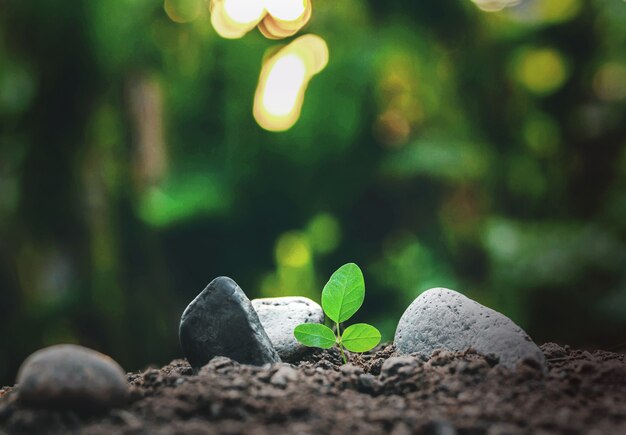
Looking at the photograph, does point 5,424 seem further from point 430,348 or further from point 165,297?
point 165,297

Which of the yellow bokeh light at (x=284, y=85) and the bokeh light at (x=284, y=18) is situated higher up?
the bokeh light at (x=284, y=18)

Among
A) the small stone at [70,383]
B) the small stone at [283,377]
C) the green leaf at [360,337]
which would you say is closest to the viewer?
the small stone at [70,383]

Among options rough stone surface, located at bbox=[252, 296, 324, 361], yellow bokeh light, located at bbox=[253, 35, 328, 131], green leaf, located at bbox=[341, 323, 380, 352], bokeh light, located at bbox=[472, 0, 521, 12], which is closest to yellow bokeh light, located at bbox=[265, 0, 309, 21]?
yellow bokeh light, located at bbox=[253, 35, 328, 131]

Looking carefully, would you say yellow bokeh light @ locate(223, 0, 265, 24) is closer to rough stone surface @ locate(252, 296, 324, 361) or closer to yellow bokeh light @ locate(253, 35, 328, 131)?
yellow bokeh light @ locate(253, 35, 328, 131)

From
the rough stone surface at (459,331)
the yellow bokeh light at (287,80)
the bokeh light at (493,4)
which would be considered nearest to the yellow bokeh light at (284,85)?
the yellow bokeh light at (287,80)

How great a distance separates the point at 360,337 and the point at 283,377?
1.32 ft

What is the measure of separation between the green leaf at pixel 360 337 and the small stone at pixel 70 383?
66 cm

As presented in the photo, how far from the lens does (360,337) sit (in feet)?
5.65

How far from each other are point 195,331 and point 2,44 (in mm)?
2946

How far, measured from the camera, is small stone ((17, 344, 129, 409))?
47.6 inches

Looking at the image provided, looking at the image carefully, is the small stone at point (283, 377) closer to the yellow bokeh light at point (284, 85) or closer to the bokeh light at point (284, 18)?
the yellow bokeh light at point (284, 85)

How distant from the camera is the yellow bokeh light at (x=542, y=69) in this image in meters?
3.79

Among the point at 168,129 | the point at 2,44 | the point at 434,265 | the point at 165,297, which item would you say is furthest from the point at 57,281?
the point at 434,265

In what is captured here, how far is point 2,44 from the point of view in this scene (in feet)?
12.4
